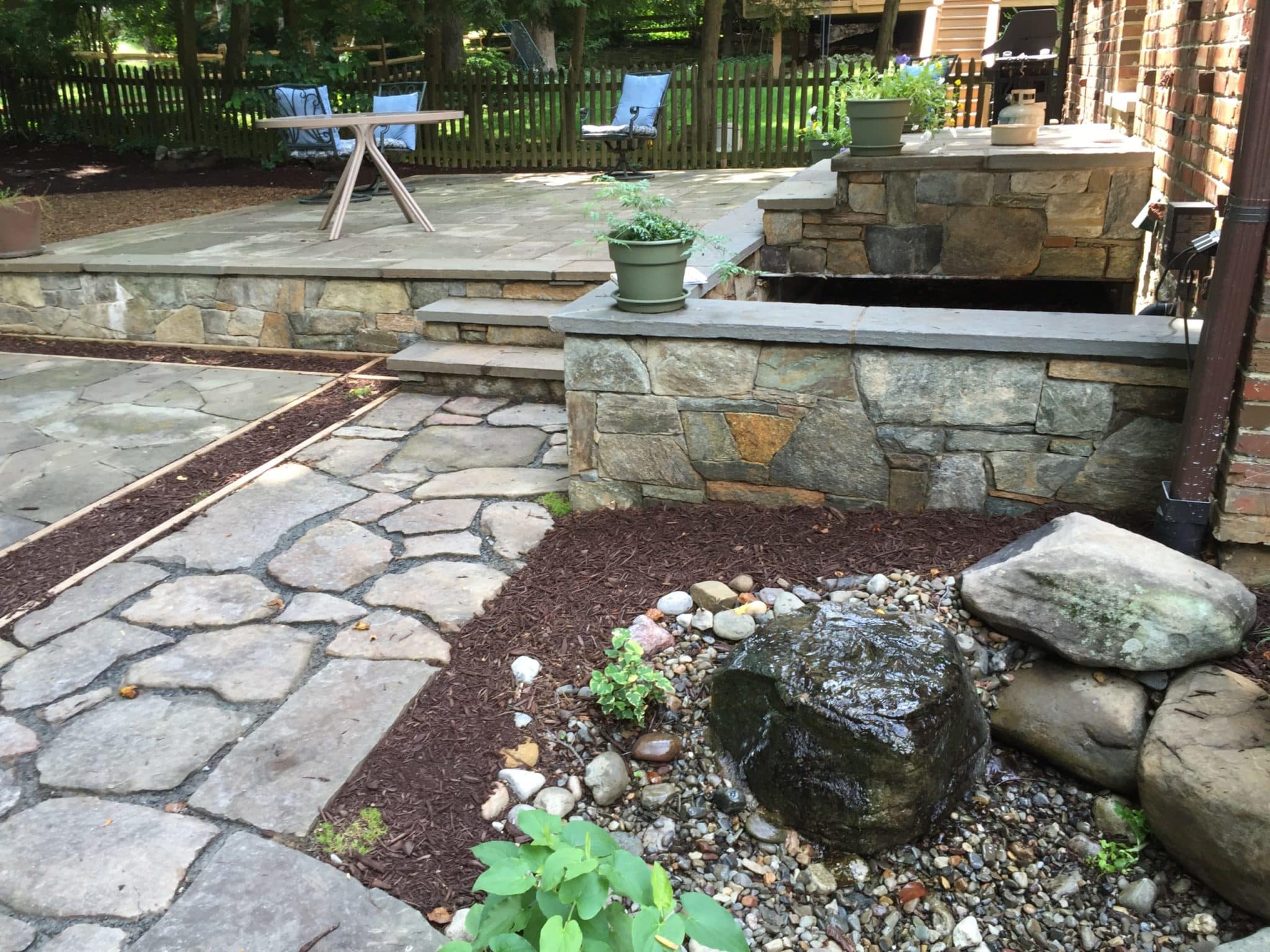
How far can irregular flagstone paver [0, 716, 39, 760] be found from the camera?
7.00 feet

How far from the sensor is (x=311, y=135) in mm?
7801

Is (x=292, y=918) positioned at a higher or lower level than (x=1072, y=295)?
lower

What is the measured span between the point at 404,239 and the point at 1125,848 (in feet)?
16.8

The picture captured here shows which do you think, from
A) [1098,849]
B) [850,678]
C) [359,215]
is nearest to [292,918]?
[850,678]

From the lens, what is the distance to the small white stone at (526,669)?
237cm

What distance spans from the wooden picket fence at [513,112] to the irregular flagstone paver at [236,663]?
819cm

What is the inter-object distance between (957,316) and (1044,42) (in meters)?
5.18

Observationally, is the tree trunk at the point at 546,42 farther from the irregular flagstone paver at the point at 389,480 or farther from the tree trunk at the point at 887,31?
the irregular flagstone paver at the point at 389,480

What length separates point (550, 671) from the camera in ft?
7.88

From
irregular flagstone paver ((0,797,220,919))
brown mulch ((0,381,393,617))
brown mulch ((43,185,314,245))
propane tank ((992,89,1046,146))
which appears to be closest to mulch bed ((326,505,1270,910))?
irregular flagstone paver ((0,797,220,919))

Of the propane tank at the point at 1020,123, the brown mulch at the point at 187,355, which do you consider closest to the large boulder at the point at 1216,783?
the propane tank at the point at 1020,123

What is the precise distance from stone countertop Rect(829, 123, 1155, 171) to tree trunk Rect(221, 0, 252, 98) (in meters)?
8.44

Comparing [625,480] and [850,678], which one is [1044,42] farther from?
[850,678]

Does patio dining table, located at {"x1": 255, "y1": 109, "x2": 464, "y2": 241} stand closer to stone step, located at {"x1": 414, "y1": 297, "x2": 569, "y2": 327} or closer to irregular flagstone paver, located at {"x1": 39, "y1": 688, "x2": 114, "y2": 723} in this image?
stone step, located at {"x1": 414, "y1": 297, "x2": 569, "y2": 327}
